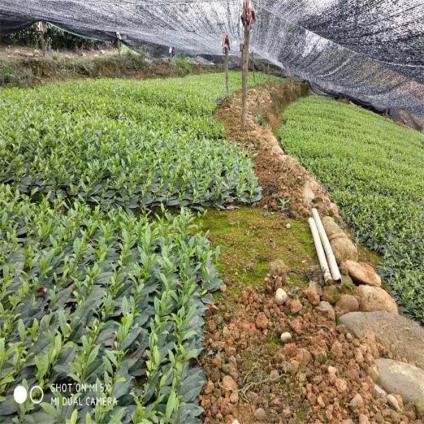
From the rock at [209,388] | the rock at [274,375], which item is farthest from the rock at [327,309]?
the rock at [209,388]

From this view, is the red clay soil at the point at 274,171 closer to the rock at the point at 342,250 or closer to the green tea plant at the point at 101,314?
the rock at the point at 342,250

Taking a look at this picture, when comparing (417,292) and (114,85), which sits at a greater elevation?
(114,85)

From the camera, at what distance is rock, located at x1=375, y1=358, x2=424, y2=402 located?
2586 mm

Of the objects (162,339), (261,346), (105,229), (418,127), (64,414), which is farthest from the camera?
(418,127)

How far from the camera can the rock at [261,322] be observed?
2826 millimetres

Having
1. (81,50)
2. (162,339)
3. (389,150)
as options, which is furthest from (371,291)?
(81,50)

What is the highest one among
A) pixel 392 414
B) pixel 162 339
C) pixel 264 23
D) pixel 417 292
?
pixel 264 23

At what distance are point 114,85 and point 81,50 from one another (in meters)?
9.75

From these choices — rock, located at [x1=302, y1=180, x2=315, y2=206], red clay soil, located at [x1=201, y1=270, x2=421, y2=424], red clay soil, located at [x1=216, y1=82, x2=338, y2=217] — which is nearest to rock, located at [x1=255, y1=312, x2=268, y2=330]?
red clay soil, located at [x1=201, y1=270, x2=421, y2=424]

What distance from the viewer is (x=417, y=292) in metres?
4.53

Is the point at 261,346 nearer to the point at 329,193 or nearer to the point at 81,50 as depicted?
the point at 329,193

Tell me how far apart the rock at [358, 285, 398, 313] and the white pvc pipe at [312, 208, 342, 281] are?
27 centimetres

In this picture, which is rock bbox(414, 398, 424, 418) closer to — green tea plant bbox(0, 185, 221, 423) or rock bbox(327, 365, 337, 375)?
rock bbox(327, 365, 337, 375)

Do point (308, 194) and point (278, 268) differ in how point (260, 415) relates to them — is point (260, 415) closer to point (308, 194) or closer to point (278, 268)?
point (278, 268)
